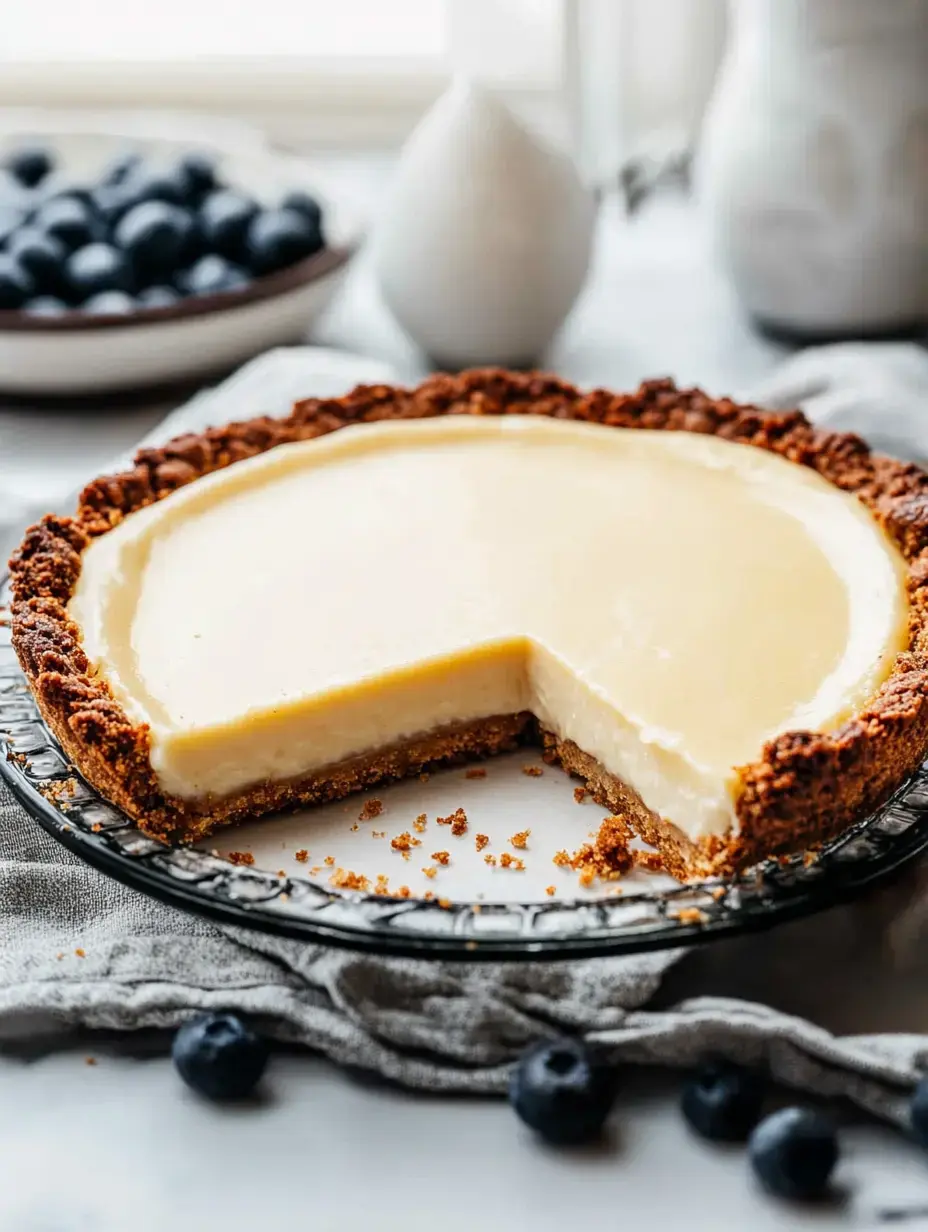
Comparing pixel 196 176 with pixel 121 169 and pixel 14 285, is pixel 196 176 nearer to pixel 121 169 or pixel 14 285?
pixel 121 169

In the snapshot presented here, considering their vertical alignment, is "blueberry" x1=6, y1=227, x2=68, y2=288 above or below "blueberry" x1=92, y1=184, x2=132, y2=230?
below

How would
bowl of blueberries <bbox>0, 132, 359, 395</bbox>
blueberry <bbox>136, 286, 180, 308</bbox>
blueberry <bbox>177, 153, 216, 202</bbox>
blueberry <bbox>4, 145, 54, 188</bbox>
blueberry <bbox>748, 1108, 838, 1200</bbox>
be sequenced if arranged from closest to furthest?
blueberry <bbox>748, 1108, 838, 1200</bbox>
bowl of blueberries <bbox>0, 132, 359, 395</bbox>
blueberry <bbox>136, 286, 180, 308</bbox>
blueberry <bbox>177, 153, 216, 202</bbox>
blueberry <bbox>4, 145, 54, 188</bbox>

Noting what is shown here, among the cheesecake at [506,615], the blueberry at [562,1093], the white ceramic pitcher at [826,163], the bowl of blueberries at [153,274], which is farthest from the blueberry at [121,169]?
the blueberry at [562,1093]

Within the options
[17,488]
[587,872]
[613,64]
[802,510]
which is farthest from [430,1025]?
[613,64]

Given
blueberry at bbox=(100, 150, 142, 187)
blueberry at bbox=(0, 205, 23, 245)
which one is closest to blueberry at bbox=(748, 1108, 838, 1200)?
blueberry at bbox=(0, 205, 23, 245)

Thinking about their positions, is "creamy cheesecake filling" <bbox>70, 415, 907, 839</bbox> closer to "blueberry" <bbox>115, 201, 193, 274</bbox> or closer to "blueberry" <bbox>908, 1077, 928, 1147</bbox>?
"blueberry" <bbox>908, 1077, 928, 1147</bbox>

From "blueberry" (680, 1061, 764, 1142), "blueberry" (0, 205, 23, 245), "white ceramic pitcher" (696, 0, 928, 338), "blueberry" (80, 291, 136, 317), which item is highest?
"white ceramic pitcher" (696, 0, 928, 338)
